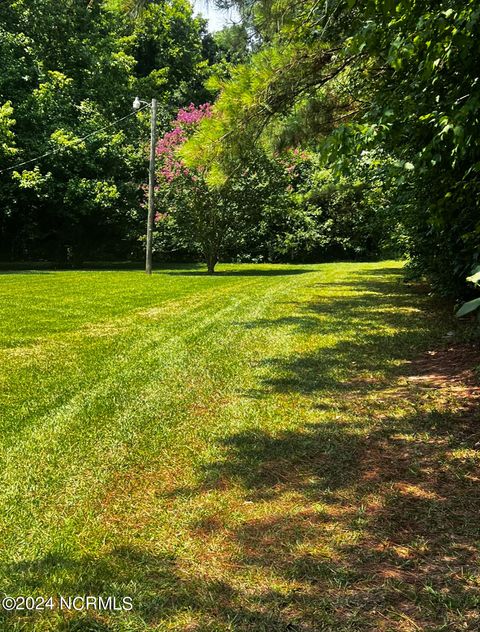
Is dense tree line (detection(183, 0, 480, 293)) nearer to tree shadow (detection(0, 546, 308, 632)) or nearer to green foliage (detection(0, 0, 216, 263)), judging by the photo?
tree shadow (detection(0, 546, 308, 632))

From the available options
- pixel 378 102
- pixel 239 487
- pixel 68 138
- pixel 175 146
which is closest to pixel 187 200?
pixel 175 146

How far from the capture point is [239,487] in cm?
248

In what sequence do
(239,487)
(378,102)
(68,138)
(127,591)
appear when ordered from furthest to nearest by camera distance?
1. (68,138)
2. (378,102)
3. (239,487)
4. (127,591)

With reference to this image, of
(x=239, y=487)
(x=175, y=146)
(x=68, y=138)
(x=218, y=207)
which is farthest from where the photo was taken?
(x=68, y=138)

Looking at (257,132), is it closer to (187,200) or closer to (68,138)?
(187,200)

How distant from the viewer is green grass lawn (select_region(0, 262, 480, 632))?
172 centimetres

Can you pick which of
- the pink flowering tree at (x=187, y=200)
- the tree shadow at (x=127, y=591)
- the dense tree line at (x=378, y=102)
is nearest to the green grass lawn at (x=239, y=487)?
the tree shadow at (x=127, y=591)

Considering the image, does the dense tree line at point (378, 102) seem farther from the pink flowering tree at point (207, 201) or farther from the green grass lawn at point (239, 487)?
the pink flowering tree at point (207, 201)

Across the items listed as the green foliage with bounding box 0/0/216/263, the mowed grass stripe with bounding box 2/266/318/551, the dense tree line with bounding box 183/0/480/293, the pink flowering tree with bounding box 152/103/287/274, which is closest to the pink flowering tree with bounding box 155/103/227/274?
the pink flowering tree with bounding box 152/103/287/274

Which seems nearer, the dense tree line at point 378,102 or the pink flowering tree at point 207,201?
the dense tree line at point 378,102

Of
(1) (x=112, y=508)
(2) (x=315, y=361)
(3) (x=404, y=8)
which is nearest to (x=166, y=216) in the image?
(2) (x=315, y=361)

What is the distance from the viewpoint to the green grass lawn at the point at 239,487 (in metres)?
1.72

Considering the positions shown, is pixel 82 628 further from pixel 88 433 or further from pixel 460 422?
pixel 460 422

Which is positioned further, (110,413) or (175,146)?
(175,146)
